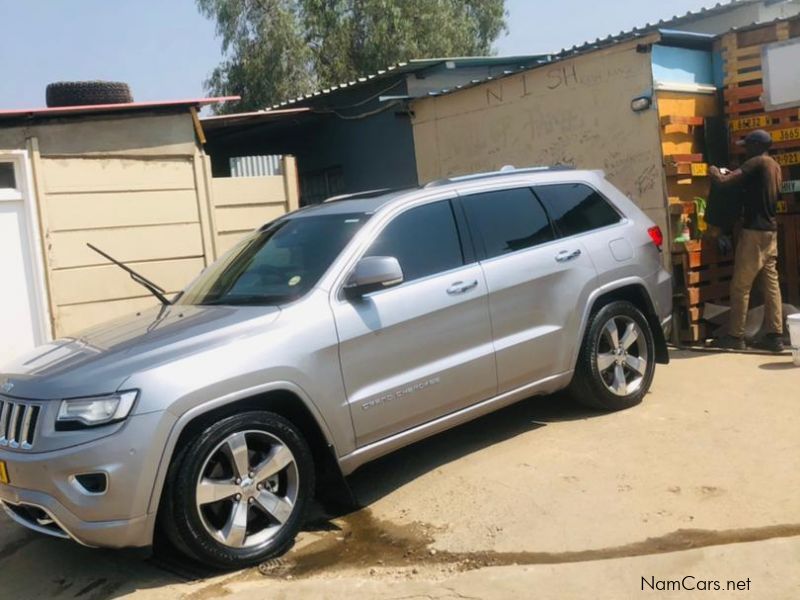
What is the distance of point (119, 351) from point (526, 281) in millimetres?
2525

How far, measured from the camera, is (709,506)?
4219 mm

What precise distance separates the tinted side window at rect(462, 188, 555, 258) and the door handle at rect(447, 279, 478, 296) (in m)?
0.31

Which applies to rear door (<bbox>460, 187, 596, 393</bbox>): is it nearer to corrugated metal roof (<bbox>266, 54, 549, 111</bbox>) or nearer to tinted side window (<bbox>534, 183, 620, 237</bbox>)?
→ tinted side window (<bbox>534, 183, 620, 237</bbox>)

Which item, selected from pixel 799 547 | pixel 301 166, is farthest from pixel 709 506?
pixel 301 166

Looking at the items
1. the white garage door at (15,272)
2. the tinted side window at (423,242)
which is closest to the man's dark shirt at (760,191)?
the tinted side window at (423,242)

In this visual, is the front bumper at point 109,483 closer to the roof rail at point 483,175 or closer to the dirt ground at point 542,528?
the dirt ground at point 542,528

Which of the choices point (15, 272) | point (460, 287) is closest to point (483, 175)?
point (460, 287)

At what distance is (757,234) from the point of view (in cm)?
750

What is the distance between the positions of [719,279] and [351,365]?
5337 mm

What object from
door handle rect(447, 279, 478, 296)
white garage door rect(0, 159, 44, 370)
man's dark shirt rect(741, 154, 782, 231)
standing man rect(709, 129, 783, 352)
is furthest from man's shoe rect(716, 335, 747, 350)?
white garage door rect(0, 159, 44, 370)

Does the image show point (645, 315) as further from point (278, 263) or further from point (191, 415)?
point (191, 415)

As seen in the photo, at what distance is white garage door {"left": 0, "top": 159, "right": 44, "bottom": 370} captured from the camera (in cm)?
855

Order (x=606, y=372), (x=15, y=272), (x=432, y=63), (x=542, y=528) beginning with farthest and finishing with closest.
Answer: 1. (x=432, y=63)
2. (x=15, y=272)
3. (x=606, y=372)
4. (x=542, y=528)

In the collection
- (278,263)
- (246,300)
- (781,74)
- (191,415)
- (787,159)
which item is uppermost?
(781,74)
